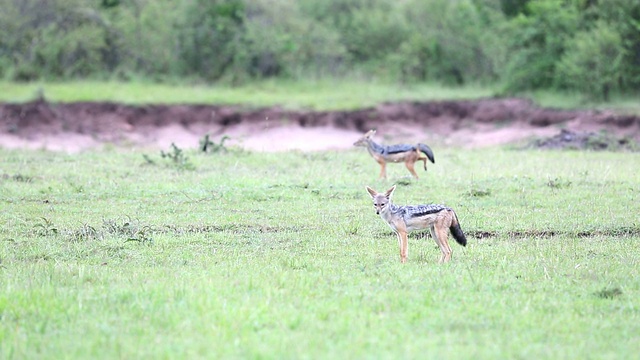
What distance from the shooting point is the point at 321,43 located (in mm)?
34688

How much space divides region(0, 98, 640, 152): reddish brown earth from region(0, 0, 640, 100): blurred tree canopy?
2405 millimetres

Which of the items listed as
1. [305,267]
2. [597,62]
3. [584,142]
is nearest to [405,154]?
[305,267]

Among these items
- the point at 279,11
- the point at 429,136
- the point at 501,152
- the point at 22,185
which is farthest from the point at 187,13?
the point at 22,185

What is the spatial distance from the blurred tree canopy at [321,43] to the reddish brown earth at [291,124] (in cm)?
241

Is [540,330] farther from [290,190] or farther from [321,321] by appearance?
[290,190]

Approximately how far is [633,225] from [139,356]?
8.68 meters

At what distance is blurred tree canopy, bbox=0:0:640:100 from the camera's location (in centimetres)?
3097

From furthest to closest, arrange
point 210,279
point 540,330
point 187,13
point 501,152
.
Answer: point 187,13 < point 501,152 < point 210,279 < point 540,330

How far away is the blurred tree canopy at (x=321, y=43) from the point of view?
30969 mm

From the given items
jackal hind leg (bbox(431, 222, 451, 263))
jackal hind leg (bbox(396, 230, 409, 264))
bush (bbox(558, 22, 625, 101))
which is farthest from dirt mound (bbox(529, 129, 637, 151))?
jackal hind leg (bbox(396, 230, 409, 264))

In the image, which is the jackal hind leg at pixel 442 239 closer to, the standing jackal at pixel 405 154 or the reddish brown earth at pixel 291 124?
the standing jackal at pixel 405 154

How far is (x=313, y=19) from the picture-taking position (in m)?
36.2

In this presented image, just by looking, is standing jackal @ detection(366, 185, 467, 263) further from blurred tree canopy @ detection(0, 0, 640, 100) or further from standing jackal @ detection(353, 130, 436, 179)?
blurred tree canopy @ detection(0, 0, 640, 100)

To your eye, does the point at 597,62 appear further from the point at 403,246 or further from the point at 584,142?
the point at 403,246
